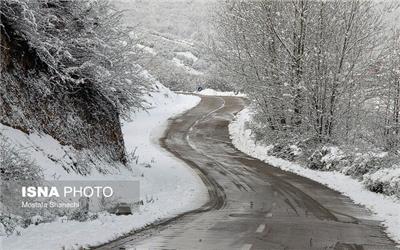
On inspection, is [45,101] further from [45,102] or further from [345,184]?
[345,184]

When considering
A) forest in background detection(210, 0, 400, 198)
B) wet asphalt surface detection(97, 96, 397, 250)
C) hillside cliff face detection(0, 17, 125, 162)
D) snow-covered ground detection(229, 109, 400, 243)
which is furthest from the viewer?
forest in background detection(210, 0, 400, 198)

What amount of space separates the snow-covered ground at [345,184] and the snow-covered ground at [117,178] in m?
4.95

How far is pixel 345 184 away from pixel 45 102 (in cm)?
1158

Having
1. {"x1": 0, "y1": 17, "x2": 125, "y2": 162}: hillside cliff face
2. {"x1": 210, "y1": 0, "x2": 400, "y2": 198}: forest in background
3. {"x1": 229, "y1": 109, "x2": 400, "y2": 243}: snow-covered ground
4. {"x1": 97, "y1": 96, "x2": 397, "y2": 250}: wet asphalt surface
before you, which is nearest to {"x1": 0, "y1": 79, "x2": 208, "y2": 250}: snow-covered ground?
{"x1": 97, "y1": 96, "x2": 397, "y2": 250}: wet asphalt surface

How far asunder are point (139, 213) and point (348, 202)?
7.25 m

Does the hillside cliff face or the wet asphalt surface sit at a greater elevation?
the hillside cliff face

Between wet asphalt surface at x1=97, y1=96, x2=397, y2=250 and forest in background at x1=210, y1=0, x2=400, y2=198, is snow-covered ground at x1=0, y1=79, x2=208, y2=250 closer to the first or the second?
wet asphalt surface at x1=97, y1=96, x2=397, y2=250

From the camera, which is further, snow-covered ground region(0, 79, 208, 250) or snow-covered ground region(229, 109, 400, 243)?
snow-covered ground region(229, 109, 400, 243)

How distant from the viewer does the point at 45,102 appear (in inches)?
548

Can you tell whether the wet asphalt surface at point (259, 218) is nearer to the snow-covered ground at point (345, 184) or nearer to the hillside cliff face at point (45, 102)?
the snow-covered ground at point (345, 184)

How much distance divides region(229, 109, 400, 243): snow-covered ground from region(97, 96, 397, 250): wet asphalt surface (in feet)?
1.36

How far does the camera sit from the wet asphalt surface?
9.97 meters

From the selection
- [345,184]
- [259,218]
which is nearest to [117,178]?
[259,218]

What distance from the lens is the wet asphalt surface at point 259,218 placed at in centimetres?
997
